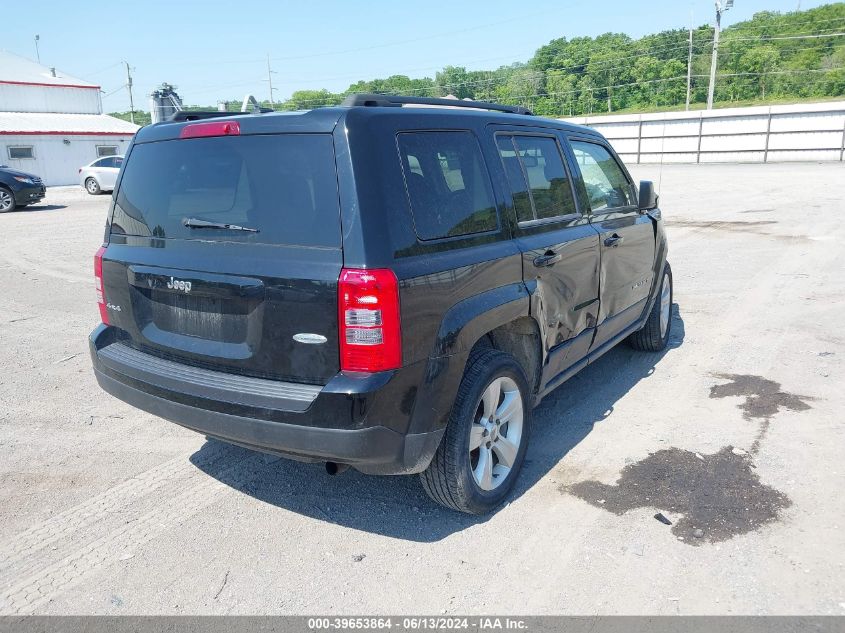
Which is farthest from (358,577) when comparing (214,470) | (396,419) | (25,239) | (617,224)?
(25,239)

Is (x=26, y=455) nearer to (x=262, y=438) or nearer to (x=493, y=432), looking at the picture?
(x=262, y=438)

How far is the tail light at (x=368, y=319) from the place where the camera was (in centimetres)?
271

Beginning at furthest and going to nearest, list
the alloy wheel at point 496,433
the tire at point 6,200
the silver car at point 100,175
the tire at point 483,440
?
the silver car at point 100,175
the tire at point 6,200
the alloy wheel at point 496,433
the tire at point 483,440

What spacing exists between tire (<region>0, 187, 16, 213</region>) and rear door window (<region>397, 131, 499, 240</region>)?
20.8 m

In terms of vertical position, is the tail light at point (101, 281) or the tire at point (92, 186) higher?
the tail light at point (101, 281)

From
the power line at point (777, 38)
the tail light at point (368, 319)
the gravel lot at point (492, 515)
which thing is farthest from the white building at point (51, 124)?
the power line at point (777, 38)

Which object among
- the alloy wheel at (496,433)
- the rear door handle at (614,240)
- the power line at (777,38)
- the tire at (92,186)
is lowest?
the tire at (92,186)

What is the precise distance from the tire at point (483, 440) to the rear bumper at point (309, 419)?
0.18 metres

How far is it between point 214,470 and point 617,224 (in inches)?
127

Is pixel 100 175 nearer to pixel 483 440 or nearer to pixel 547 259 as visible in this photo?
pixel 547 259

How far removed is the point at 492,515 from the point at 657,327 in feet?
10.4

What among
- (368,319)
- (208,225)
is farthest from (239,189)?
(368,319)

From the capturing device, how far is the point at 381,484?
3.83 metres

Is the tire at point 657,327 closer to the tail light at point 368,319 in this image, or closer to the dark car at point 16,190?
the tail light at point 368,319
